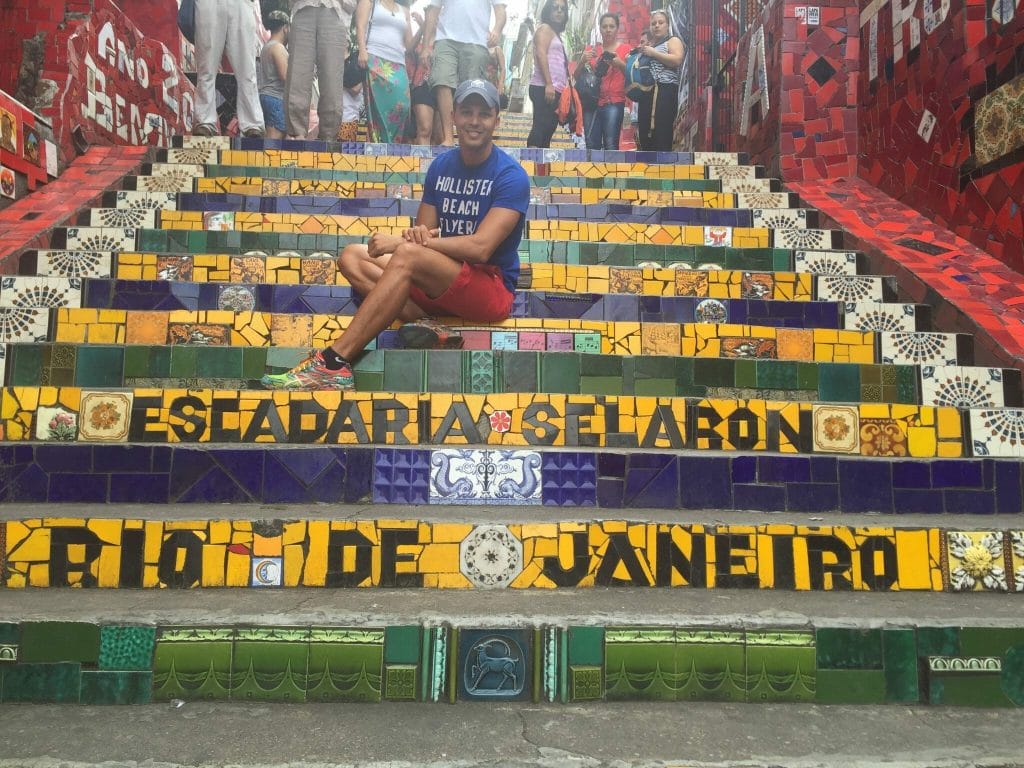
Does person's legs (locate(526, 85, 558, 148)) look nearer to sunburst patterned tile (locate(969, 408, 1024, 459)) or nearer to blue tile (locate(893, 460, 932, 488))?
sunburst patterned tile (locate(969, 408, 1024, 459))

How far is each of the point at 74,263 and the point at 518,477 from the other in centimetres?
273

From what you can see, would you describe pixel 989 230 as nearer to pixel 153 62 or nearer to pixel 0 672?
pixel 0 672

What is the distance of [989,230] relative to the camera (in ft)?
13.5

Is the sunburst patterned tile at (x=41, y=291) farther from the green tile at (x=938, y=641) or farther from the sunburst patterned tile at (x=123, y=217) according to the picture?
the green tile at (x=938, y=641)

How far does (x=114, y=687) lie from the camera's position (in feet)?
5.55

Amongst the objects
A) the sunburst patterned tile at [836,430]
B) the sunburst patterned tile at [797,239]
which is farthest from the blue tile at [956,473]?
the sunburst patterned tile at [797,239]

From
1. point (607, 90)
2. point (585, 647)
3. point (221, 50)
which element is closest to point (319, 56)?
point (221, 50)

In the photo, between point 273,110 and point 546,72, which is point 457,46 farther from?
point 273,110

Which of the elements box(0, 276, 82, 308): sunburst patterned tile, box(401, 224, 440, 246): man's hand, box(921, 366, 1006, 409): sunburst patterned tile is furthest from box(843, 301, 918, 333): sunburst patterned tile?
box(0, 276, 82, 308): sunburst patterned tile

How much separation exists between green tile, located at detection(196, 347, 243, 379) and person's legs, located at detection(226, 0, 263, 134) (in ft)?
14.1

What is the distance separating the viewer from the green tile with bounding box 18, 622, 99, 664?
66.2 inches

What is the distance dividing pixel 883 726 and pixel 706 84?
8.60 metres

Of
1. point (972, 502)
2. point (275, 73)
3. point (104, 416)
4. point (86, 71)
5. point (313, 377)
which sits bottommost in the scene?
point (972, 502)

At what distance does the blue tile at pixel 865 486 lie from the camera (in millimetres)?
2402
